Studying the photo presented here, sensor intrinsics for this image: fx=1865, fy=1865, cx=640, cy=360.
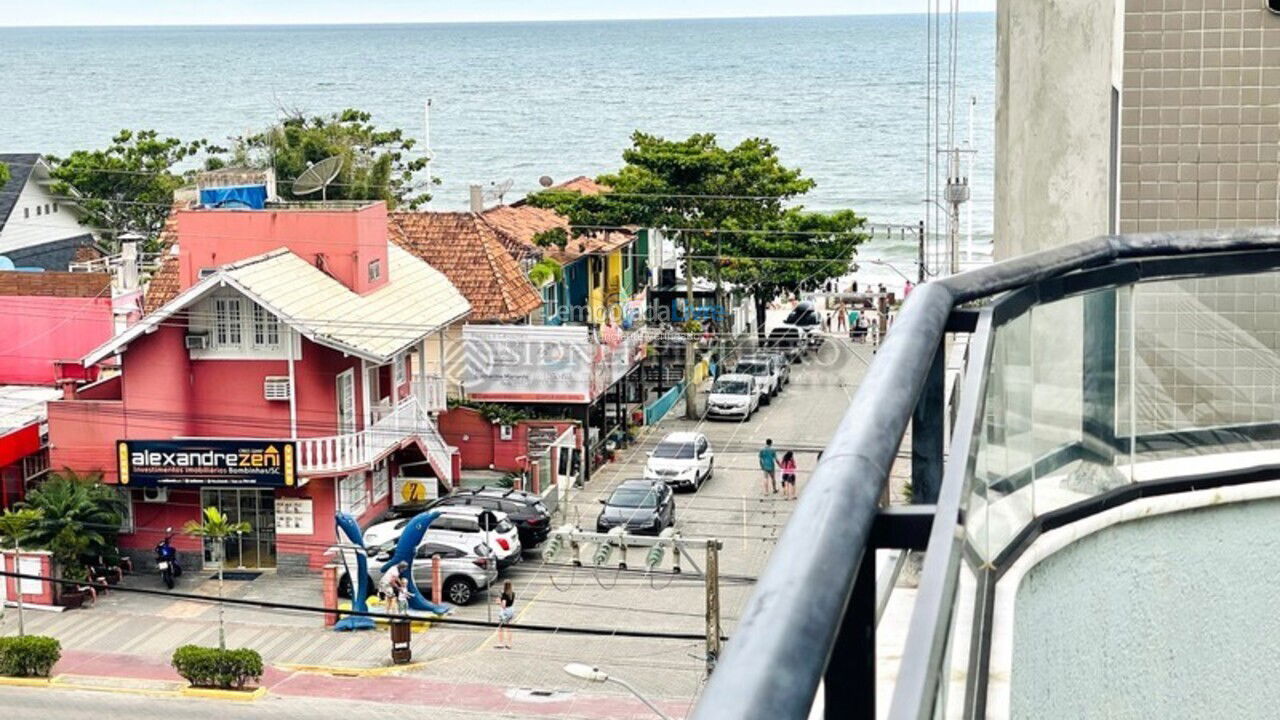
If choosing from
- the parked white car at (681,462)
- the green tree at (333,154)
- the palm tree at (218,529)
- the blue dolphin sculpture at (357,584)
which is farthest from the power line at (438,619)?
the green tree at (333,154)

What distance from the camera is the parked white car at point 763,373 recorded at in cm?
4094

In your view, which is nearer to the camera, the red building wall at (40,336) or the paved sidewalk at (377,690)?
the paved sidewalk at (377,690)

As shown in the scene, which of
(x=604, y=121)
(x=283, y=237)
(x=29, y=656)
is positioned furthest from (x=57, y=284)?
(x=604, y=121)

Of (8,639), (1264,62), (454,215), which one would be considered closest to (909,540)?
(1264,62)

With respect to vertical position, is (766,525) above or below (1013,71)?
below

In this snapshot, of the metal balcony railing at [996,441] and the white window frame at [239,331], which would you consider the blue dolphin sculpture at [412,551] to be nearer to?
the white window frame at [239,331]

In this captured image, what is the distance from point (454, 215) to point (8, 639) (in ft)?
53.2

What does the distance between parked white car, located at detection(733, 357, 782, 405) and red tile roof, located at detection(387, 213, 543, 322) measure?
571 centimetres

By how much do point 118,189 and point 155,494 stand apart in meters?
28.7

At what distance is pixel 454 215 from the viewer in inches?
1513

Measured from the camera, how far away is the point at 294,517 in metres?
28.6

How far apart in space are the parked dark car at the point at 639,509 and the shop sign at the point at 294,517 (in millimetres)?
4490

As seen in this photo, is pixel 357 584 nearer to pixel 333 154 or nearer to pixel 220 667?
pixel 220 667

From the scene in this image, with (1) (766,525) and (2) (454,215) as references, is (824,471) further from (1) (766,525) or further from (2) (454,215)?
(2) (454,215)
